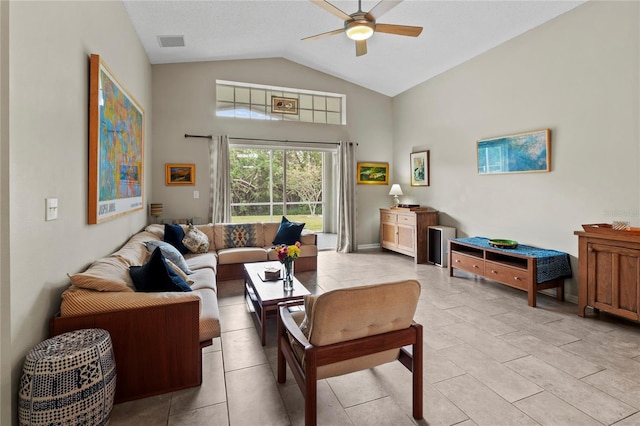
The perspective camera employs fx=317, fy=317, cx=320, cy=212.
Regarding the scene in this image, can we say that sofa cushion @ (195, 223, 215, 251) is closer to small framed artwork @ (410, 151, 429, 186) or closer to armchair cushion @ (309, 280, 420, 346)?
armchair cushion @ (309, 280, 420, 346)

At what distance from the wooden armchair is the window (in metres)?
4.64

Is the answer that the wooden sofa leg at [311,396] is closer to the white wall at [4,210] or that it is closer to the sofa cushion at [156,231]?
the white wall at [4,210]

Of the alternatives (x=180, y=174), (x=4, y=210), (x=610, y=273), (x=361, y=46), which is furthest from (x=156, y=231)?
(x=610, y=273)

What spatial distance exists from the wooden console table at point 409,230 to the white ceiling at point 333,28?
257 centimetres

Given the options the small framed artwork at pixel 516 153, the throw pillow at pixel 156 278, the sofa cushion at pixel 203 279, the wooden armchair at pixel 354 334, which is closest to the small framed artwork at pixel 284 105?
the small framed artwork at pixel 516 153

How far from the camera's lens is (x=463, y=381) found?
85.0 inches

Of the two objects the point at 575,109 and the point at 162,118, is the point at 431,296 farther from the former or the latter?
the point at 162,118

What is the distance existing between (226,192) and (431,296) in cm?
384

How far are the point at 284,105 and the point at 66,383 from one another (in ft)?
18.6

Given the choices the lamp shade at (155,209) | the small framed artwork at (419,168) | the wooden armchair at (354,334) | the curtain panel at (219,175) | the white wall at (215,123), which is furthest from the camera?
the small framed artwork at (419,168)

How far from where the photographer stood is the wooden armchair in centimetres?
156

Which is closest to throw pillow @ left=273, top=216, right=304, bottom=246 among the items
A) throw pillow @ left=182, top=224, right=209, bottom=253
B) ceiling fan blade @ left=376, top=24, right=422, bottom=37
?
throw pillow @ left=182, top=224, right=209, bottom=253

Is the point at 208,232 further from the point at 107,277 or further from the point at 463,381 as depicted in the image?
the point at 463,381

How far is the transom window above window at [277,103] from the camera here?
5.98 m
